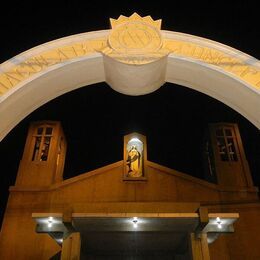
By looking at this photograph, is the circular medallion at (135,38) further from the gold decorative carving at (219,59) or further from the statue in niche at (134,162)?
the statue in niche at (134,162)

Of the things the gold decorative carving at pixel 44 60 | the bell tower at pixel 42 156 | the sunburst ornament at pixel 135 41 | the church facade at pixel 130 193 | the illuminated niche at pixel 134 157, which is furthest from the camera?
the illuminated niche at pixel 134 157

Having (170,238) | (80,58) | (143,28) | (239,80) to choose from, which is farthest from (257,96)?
(170,238)

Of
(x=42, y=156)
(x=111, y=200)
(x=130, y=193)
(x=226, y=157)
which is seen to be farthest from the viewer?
(x=42, y=156)

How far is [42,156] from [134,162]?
5.08 meters

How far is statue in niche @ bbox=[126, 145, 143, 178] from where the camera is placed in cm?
1656

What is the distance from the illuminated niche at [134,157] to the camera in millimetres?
16547

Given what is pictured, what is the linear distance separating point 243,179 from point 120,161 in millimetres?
6538

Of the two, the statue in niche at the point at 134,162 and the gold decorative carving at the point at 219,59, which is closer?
the gold decorative carving at the point at 219,59

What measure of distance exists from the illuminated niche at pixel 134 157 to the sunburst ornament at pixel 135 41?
13110 mm

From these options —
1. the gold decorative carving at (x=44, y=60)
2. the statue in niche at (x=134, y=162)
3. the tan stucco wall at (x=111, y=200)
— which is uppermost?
the statue in niche at (x=134, y=162)

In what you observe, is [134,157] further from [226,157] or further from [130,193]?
[226,157]

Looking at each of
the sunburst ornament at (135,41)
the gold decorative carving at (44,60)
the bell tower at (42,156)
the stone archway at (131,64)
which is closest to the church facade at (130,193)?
the bell tower at (42,156)

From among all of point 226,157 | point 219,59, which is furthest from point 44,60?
point 226,157

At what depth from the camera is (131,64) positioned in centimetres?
347
